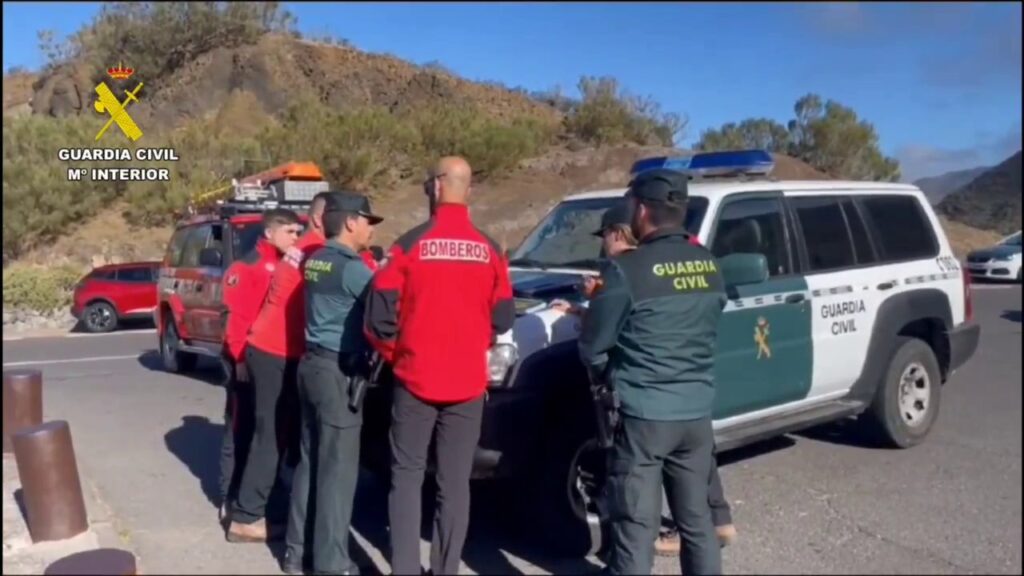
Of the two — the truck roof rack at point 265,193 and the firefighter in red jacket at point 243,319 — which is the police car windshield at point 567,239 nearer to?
the firefighter in red jacket at point 243,319

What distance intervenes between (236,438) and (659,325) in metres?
3.13

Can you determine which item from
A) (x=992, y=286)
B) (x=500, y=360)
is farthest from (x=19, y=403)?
(x=992, y=286)

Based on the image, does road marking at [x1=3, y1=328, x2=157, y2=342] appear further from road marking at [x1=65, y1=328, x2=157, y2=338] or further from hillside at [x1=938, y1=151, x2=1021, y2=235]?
hillside at [x1=938, y1=151, x2=1021, y2=235]

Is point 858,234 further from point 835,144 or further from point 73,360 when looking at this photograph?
point 835,144

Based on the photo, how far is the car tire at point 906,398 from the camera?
7.39 m

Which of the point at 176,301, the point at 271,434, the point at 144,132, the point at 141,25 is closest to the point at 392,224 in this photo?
the point at 176,301

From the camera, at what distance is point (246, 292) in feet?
20.4

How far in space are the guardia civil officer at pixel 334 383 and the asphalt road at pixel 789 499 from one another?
1.70ft

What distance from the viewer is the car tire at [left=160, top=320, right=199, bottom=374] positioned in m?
12.8

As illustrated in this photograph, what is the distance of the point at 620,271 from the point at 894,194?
4.29 metres

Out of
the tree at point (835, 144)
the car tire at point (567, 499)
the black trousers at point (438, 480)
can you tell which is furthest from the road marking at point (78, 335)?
the black trousers at point (438, 480)

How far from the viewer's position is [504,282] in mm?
4738

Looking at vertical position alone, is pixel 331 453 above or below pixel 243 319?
below

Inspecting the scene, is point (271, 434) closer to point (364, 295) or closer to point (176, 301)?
point (364, 295)
